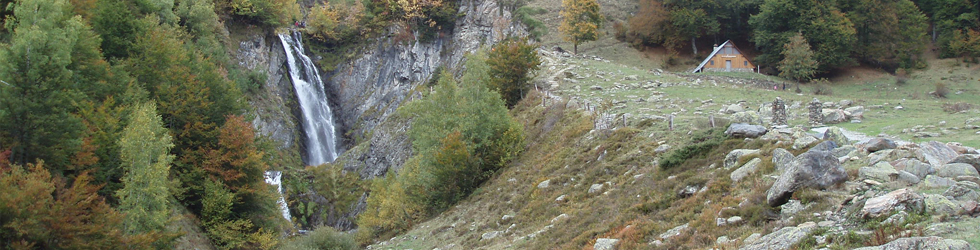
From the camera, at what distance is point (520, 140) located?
37.7 m

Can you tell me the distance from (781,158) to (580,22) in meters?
45.6

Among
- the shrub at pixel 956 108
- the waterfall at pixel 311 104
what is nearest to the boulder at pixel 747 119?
the shrub at pixel 956 108

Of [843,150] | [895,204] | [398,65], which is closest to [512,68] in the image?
[398,65]

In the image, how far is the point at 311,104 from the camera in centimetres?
6769

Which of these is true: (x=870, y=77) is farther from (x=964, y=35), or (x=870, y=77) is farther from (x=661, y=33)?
(x=661, y=33)

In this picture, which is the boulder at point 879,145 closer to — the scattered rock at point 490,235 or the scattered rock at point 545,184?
the scattered rock at point 490,235

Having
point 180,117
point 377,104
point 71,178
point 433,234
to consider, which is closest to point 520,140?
point 433,234

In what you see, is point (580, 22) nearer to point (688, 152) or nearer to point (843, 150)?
point (688, 152)

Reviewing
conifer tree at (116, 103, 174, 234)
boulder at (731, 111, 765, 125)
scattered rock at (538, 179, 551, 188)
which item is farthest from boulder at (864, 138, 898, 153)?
conifer tree at (116, 103, 174, 234)

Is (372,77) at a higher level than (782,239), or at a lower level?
lower

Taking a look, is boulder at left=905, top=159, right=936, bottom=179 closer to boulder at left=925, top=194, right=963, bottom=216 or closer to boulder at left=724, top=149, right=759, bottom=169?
boulder at left=925, top=194, right=963, bottom=216

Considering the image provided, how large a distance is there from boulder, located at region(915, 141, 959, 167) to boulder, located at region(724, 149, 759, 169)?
4.08 m

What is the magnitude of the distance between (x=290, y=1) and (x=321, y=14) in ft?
12.5

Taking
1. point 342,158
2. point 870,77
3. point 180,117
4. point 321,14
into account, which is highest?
point 321,14
